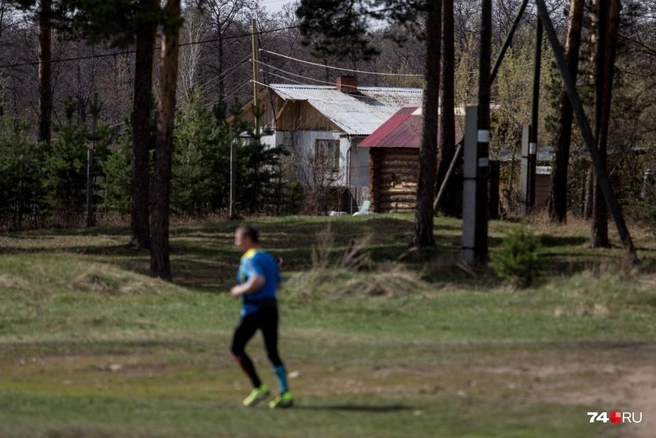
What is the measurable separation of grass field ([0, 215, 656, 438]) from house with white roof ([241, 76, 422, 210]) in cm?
2908

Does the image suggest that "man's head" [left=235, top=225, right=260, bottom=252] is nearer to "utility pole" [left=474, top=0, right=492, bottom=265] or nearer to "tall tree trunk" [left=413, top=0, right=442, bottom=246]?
"utility pole" [left=474, top=0, right=492, bottom=265]

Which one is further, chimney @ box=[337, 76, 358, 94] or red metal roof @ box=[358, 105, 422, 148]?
chimney @ box=[337, 76, 358, 94]

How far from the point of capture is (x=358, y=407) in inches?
369

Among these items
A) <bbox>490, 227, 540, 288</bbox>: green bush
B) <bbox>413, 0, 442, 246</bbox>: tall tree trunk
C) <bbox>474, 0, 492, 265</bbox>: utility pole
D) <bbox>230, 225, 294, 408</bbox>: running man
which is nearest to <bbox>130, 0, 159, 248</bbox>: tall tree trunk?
<bbox>413, 0, 442, 246</bbox>: tall tree trunk

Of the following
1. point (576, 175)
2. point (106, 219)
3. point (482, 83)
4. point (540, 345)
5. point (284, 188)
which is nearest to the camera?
point (540, 345)

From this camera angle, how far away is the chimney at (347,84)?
57812mm

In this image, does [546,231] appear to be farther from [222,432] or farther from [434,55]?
[222,432]

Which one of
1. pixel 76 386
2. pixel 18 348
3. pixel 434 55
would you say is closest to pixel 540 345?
pixel 76 386

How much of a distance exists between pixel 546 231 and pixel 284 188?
31.9 feet

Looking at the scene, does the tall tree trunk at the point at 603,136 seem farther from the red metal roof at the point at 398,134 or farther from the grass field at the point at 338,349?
the red metal roof at the point at 398,134

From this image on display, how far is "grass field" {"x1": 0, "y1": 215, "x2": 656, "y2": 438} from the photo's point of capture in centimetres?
888

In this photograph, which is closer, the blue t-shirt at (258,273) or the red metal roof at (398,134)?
the blue t-shirt at (258,273)

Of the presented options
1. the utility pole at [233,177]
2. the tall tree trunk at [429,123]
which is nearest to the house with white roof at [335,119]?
the utility pole at [233,177]

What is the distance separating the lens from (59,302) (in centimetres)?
1641
